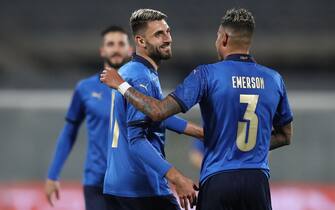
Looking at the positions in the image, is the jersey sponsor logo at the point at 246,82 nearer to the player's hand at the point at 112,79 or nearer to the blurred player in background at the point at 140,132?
the blurred player in background at the point at 140,132

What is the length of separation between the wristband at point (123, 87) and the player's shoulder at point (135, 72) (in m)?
0.13

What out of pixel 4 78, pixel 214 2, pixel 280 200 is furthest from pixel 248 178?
pixel 214 2

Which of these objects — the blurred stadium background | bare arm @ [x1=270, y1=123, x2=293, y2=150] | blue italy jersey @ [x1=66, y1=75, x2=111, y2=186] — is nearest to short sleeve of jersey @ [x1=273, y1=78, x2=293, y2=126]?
bare arm @ [x1=270, y1=123, x2=293, y2=150]

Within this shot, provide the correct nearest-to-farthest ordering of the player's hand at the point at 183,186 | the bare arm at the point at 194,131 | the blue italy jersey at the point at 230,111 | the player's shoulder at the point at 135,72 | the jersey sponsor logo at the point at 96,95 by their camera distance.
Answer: the player's hand at the point at 183,186 → the blue italy jersey at the point at 230,111 → the player's shoulder at the point at 135,72 → the bare arm at the point at 194,131 → the jersey sponsor logo at the point at 96,95

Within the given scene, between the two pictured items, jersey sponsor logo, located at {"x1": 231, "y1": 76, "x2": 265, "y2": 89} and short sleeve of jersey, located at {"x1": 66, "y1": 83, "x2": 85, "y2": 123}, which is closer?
jersey sponsor logo, located at {"x1": 231, "y1": 76, "x2": 265, "y2": 89}

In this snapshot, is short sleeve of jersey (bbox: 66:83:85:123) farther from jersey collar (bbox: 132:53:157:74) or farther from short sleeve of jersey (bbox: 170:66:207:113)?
short sleeve of jersey (bbox: 170:66:207:113)

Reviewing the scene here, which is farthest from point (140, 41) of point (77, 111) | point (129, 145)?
point (77, 111)

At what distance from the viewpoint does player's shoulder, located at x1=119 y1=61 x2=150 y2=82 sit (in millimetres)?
Answer: 4457

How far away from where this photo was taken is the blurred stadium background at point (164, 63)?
1144cm

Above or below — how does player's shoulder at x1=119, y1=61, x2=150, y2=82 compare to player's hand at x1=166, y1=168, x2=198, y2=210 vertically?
above

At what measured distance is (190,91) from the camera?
4.17 meters

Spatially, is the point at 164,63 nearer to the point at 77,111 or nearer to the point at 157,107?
the point at 77,111

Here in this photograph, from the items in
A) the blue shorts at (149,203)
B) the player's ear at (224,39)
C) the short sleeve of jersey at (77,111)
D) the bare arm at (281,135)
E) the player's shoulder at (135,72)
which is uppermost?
the player's ear at (224,39)

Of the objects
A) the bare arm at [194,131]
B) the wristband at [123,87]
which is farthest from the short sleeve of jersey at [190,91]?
the bare arm at [194,131]
